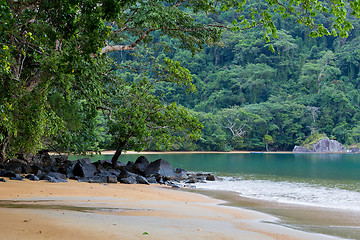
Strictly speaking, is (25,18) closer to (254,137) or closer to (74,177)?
(74,177)

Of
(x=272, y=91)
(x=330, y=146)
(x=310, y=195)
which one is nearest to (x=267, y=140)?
(x=330, y=146)

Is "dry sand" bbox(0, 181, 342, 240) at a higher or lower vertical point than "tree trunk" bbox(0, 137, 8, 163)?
lower

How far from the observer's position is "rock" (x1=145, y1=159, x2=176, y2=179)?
1940cm

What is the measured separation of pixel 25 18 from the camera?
922cm

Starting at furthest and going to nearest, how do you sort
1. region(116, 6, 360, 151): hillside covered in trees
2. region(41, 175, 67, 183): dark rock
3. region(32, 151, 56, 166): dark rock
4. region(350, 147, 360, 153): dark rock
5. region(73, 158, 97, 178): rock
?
1. region(116, 6, 360, 151): hillside covered in trees
2. region(350, 147, 360, 153): dark rock
3. region(32, 151, 56, 166): dark rock
4. region(73, 158, 97, 178): rock
5. region(41, 175, 67, 183): dark rock

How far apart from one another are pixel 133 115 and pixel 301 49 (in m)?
83.0

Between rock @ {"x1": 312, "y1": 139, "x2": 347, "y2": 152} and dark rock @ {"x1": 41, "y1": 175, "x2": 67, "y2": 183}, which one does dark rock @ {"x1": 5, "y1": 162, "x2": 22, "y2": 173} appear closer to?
dark rock @ {"x1": 41, "y1": 175, "x2": 67, "y2": 183}

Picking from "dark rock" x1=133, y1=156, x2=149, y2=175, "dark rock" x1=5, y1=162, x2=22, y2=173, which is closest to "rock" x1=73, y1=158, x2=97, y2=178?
"dark rock" x1=5, y1=162, x2=22, y2=173

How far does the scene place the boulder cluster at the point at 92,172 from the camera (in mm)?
Result: 14067

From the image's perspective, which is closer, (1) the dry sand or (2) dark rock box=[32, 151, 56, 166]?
(1) the dry sand

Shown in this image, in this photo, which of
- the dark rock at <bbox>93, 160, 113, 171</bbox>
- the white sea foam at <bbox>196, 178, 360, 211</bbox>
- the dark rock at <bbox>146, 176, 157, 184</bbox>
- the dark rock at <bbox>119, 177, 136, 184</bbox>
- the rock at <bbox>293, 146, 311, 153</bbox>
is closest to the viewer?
the white sea foam at <bbox>196, 178, 360, 211</bbox>

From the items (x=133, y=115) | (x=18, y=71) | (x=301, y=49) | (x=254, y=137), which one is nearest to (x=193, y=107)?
(x=254, y=137)

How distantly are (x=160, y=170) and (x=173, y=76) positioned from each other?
17.0ft

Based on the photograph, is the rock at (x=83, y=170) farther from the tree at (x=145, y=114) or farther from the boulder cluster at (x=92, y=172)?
the tree at (x=145, y=114)
